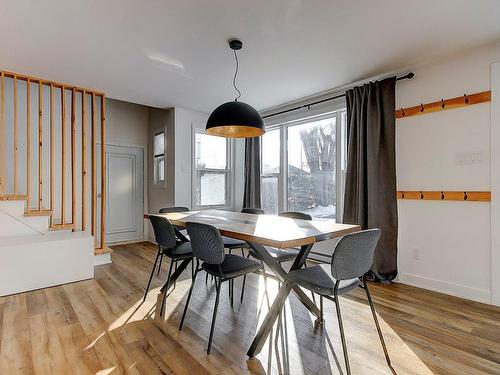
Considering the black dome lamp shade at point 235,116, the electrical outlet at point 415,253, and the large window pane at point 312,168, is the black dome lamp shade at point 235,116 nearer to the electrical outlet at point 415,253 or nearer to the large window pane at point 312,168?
the large window pane at point 312,168

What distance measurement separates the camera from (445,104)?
9.55ft

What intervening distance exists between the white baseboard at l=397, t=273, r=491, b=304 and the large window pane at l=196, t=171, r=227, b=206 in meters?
3.32

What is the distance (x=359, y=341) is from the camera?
199cm

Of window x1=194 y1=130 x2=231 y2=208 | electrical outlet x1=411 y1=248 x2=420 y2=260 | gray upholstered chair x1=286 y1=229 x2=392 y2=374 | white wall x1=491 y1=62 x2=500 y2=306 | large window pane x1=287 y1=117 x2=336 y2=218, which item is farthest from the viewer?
window x1=194 y1=130 x2=231 y2=208

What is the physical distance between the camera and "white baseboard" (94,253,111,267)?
12.8ft

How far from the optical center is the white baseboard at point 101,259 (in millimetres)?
3912

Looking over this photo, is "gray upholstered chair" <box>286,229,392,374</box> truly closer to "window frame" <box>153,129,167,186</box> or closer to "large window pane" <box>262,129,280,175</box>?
"large window pane" <box>262,129,280,175</box>

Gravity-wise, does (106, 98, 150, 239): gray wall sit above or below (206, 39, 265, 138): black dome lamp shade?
above

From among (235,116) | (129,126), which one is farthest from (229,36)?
(129,126)

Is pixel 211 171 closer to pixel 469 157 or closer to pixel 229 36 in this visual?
pixel 229 36

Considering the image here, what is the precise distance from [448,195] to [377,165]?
774mm

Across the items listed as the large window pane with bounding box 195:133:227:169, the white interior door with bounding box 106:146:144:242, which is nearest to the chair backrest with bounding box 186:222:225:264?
the large window pane with bounding box 195:133:227:169

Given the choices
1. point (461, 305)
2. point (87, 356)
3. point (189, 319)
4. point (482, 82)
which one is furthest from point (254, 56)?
point (461, 305)

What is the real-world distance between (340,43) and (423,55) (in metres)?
0.94
